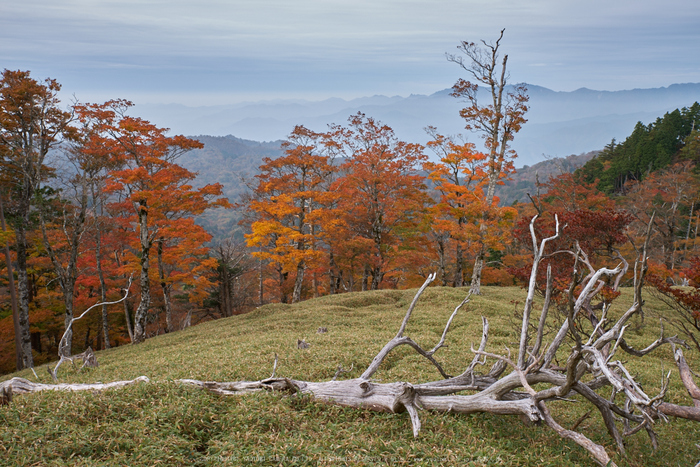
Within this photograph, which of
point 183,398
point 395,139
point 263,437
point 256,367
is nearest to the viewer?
point 263,437

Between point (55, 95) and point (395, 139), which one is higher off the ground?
point (55, 95)

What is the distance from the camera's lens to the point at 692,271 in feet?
28.8

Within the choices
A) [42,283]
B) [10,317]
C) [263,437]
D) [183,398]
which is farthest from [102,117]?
[263,437]

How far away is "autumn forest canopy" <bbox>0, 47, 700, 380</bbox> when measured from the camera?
14.9 m

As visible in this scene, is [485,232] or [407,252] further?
[407,252]

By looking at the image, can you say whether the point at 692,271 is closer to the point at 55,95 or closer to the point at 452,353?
the point at 452,353

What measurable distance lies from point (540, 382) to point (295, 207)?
16.7 m

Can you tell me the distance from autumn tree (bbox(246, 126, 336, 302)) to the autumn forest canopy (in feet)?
0.35

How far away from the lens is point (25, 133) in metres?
15.0

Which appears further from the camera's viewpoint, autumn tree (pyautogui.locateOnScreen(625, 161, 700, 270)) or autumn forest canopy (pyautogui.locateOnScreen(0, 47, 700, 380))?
autumn tree (pyautogui.locateOnScreen(625, 161, 700, 270))

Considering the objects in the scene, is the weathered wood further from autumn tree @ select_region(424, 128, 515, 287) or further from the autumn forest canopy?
autumn tree @ select_region(424, 128, 515, 287)

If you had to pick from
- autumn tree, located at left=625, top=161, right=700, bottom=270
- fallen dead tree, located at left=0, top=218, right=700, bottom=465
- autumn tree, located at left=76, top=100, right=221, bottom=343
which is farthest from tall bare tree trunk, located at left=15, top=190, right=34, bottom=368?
autumn tree, located at left=625, top=161, right=700, bottom=270

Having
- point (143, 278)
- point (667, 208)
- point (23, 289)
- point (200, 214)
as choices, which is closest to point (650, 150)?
point (667, 208)

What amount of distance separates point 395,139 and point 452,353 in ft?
55.9
